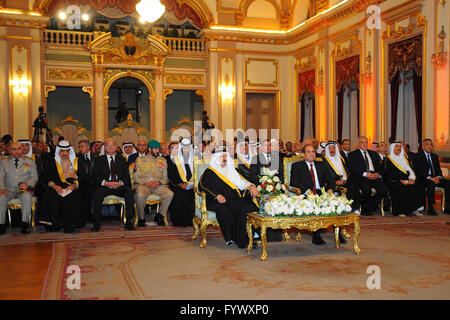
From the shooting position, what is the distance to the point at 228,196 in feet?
19.4

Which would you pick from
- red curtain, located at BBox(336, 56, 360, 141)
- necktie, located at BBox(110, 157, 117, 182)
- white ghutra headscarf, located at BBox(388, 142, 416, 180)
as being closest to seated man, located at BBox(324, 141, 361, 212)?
white ghutra headscarf, located at BBox(388, 142, 416, 180)

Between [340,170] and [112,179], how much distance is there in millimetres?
3828

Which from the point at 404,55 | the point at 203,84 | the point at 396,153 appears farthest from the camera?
the point at 203,84

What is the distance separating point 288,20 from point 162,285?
11896mm

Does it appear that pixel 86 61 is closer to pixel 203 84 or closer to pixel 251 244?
pixel 203 84

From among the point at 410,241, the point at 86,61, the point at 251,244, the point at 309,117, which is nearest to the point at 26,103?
the point at 86,61

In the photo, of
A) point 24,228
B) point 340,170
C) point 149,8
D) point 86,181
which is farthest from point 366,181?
point 149,8

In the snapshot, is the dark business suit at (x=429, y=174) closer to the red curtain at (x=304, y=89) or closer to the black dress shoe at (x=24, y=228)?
the red curtain at (x=304, y=89)

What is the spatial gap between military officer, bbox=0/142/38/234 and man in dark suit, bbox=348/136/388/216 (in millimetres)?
5142

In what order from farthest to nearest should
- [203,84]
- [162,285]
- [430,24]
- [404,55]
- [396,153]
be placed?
[203,84] → [404,55] → [430,24] → [396,153] → [162,285]
